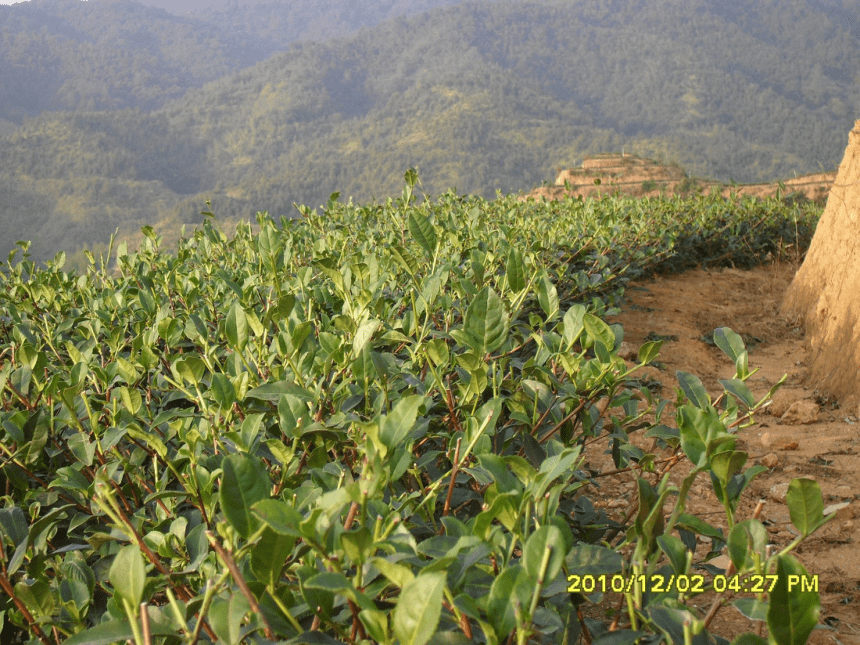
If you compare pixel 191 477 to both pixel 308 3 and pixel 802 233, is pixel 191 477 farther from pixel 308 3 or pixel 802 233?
pixel 308 3

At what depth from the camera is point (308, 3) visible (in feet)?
487

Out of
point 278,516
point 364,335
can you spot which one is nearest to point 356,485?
point 278,516

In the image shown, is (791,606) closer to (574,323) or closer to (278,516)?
(278,516)

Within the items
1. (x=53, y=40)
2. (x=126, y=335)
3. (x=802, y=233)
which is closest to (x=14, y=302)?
(x=126, y=335)

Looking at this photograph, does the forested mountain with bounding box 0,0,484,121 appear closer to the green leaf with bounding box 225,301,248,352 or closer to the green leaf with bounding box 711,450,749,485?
the green leaf with bounding box 225,301,248,352

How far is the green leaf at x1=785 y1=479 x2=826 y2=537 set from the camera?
61 centimetres

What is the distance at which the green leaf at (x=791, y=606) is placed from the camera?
498mm

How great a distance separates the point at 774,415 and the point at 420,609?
3228 mm

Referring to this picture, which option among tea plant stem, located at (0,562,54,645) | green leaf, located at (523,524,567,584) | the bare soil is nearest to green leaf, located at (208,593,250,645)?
green leaf, located at (523,524,567,584)

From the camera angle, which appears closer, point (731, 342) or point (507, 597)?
point (507, 597)

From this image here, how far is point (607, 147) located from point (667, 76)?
46.7 meters

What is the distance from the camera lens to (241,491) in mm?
612

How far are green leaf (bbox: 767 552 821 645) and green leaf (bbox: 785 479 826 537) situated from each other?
0.12 m

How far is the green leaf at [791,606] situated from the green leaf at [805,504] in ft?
0.41
